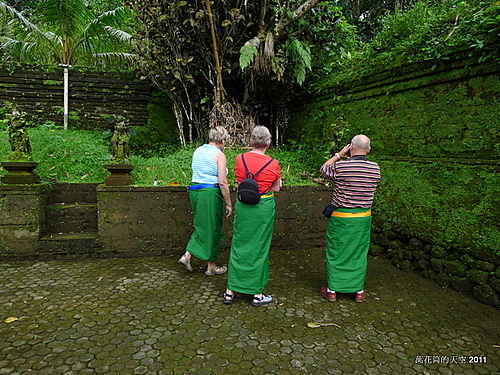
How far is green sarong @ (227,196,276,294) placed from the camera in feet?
10.6

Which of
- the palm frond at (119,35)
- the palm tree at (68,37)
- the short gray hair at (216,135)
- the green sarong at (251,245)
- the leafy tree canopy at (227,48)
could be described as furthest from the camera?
the palm frond at (119,35)

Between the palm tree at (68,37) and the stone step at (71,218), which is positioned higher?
the palm tree at (68,37)

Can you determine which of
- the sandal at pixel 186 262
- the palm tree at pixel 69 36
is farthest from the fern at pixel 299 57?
the palm tree at pixel 69 36

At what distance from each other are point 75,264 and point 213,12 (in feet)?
16.0

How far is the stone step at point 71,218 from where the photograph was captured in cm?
476

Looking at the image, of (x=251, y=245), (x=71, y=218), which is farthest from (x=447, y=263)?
(x=71, y=218)

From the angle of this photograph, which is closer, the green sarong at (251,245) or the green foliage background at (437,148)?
the green sarong at (251,245)

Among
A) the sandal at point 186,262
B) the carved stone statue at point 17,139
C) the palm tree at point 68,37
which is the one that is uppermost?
the palm tree at point 68,37

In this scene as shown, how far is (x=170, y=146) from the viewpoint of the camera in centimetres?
737

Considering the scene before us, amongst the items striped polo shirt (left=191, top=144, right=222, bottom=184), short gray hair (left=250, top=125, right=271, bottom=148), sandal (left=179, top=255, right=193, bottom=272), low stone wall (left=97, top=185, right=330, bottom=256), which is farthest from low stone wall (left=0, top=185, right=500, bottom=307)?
short gray hair (left=250, top=125, right=271, bottom=148)

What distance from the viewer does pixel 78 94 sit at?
24.2ft

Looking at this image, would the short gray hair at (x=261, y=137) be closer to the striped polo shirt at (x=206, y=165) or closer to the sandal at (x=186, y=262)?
the striped polo shirt at (x=206, y=165)

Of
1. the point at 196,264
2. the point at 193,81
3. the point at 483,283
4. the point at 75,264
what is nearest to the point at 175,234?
the point at 196,264

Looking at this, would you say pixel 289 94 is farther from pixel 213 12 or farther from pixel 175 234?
pixel 175 234
